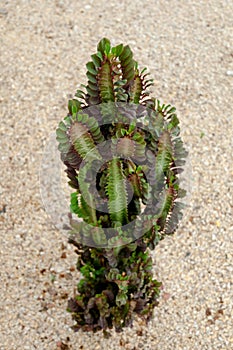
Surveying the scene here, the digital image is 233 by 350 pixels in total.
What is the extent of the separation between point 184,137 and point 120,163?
1650 mm

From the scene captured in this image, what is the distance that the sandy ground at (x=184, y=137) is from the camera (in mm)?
2619

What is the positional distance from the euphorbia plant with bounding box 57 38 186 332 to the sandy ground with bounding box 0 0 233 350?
1.85 feet

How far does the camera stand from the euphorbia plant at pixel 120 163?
168cm

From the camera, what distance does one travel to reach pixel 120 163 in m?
1.73

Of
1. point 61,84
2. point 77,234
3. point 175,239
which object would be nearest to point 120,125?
point 77,234

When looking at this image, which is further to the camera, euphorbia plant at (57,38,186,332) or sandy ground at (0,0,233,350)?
sandy ground at (0,0,233,350)

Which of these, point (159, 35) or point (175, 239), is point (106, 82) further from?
point (159, 35)

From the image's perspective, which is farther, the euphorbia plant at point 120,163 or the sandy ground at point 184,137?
the sandy ground at point 184,137

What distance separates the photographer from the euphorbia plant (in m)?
1.68

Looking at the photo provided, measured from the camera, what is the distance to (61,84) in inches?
140

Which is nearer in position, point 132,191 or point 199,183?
point 132,191

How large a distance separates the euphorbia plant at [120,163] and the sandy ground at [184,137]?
563 mm

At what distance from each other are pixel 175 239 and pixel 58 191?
69 centimetres

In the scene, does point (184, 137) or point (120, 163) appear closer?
A: point (120, 163)
